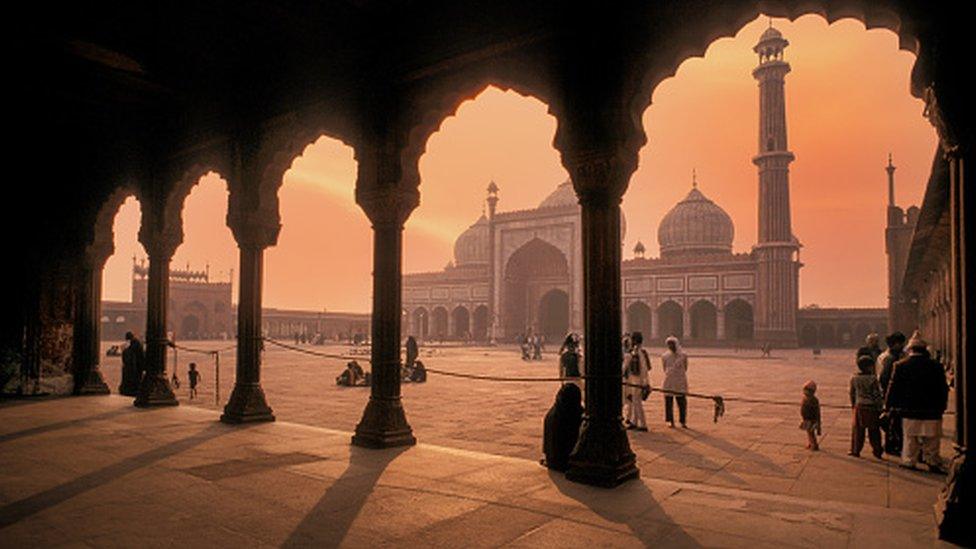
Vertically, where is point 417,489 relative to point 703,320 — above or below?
below

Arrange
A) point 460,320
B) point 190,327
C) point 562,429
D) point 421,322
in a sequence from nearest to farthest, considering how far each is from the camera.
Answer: point 562,429 < point 190,327 < point 460,320 < point 421,322

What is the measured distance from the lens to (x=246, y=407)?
8000mm

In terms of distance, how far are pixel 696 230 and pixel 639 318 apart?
7.63 metres

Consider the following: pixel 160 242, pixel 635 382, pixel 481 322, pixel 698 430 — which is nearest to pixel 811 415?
pixel 698 430

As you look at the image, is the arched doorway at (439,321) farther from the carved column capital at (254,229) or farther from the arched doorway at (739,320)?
the carved column capital at (254,229)

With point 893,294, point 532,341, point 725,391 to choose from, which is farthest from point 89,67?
point 893,294

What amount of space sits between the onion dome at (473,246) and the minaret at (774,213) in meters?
24.6

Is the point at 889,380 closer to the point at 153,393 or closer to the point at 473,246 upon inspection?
the point at 153,393

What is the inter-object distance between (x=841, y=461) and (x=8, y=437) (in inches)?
347

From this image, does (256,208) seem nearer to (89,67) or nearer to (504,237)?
(89,67)

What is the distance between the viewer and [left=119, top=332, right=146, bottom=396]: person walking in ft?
37.6

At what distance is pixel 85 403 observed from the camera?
974 centimetres

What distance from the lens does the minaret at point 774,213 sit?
3828 cm

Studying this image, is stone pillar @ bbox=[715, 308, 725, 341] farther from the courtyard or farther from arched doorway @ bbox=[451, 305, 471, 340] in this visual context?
the courtyard
